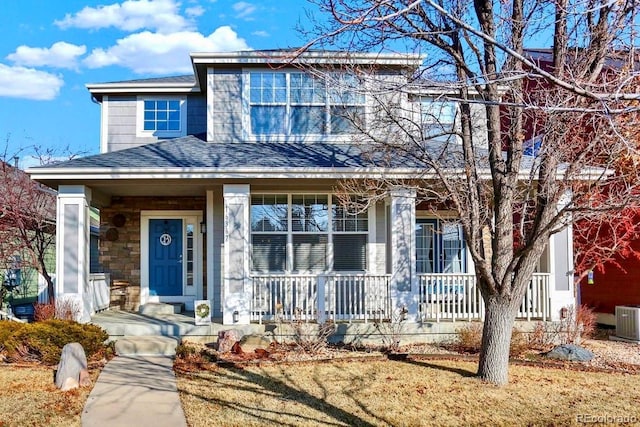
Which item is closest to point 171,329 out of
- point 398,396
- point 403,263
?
point 403,263

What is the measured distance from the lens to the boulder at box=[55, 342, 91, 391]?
6.84 meters

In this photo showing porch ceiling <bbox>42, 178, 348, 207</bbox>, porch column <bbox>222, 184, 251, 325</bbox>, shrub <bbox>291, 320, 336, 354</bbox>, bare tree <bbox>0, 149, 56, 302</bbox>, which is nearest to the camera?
shrub <bbox>291, 320, 336, 354</bbox>

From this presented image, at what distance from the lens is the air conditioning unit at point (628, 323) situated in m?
10.5

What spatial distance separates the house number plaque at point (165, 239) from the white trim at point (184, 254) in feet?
1.06

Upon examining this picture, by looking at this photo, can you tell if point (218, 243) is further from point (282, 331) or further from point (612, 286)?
point (612, 286)

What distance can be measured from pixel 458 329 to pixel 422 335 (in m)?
0.64

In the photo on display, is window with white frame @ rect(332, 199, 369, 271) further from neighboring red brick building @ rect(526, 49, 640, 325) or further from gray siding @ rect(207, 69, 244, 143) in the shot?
neighboring red brick building @ rect(526, 49, 640, 325)

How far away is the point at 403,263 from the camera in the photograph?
10086mm

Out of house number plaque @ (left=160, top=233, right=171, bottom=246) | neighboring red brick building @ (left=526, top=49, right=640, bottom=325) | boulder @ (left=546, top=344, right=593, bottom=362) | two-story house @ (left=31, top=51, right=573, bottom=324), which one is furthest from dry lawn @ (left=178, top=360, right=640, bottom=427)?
neighboring red brick building @ (left=526, top=49, right=640, bottom=325)

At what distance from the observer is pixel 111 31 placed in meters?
18.6

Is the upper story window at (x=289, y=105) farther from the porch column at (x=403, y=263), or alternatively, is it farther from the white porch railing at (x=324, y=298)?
the white porch railing at (x=324, y=298)

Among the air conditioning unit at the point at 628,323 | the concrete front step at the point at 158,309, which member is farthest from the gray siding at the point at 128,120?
the air conditioning unit at the point at 628,323

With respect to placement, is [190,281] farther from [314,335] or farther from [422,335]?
[422,335]

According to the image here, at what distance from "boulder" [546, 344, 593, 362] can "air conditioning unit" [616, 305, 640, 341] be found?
7.54ft
